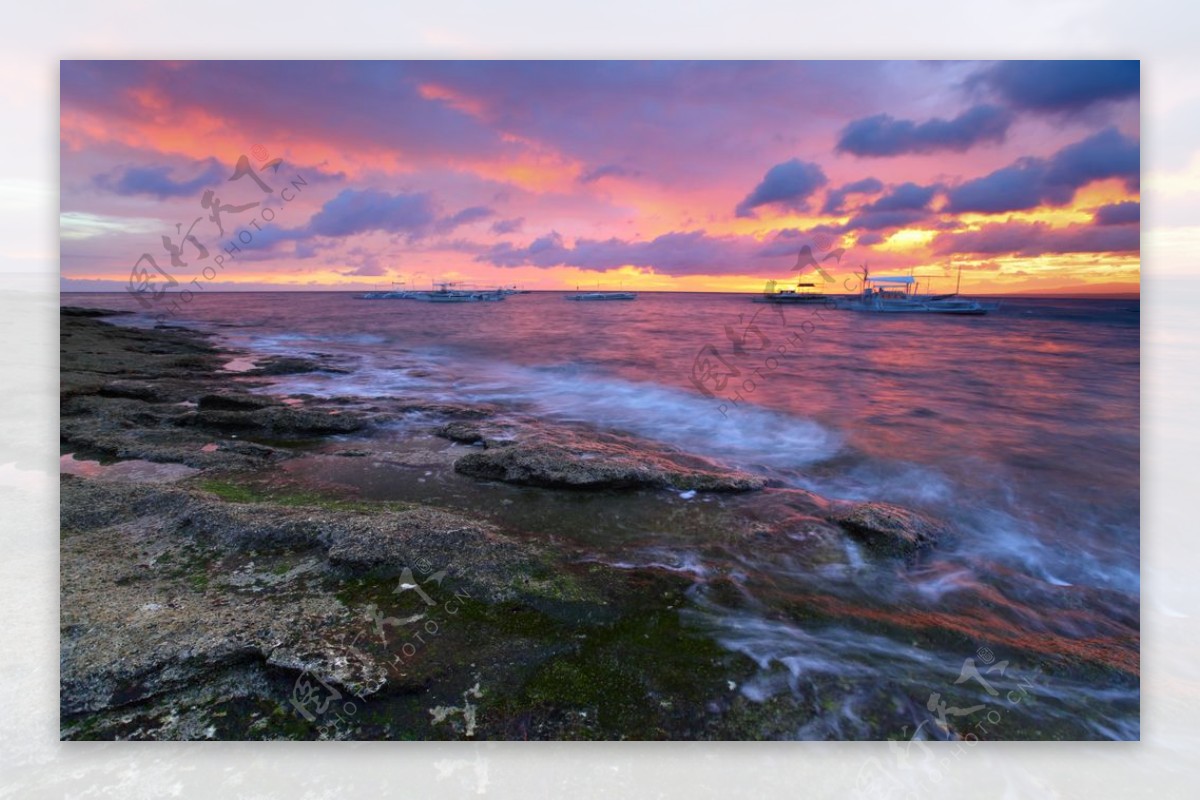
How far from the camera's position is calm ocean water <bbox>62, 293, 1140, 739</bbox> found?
111 inches

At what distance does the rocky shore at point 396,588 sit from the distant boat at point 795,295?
5.99ft

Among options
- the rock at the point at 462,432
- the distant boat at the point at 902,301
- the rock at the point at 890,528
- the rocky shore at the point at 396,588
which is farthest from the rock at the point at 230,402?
the distant boat at the point at 902,301

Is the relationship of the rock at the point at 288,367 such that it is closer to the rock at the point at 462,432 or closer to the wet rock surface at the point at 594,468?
the rock at the point at 462,432

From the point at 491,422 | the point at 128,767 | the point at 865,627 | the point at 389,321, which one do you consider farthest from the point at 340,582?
the point at 389,321

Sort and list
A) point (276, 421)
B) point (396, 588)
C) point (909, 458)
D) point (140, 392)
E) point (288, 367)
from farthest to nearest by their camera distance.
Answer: point (288, 367) → point (140, 392) → point (276, 421) → point (909, 458) → point (396, 588)

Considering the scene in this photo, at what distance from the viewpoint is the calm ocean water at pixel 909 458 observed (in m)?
2.81

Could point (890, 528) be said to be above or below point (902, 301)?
below

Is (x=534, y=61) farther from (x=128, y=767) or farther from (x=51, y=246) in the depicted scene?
(x=128, y=767)

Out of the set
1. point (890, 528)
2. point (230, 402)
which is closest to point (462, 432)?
point (230, 402)

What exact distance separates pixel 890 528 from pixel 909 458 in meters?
1.57

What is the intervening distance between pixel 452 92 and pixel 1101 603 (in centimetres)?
512

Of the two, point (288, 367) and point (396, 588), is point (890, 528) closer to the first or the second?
point (396, 588)

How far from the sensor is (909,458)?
16.4 ft

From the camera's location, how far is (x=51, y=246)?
3.49m
